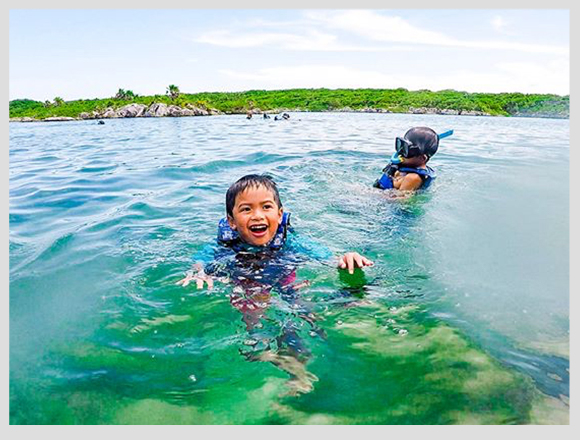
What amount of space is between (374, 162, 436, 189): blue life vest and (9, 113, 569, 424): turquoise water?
1.09 feet

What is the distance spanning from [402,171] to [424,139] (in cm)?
55

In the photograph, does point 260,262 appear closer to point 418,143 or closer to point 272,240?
point 272,240

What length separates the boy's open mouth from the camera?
11.1ft

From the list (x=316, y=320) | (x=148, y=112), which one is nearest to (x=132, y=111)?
(x=148, y=112)

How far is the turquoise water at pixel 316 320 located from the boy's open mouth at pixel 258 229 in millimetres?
483

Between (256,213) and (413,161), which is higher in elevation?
(413,161)

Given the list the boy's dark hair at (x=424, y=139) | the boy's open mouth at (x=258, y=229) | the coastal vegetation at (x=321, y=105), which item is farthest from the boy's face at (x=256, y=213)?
the coastal vegetation at (x=321, y=105)

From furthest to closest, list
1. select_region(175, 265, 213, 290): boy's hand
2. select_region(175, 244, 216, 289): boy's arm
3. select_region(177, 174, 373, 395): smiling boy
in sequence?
select_region(175, 244, 216, 289): boy's arm
select_region(175, 265, 213, 290): boy's hand
select_region(177, 174, 373, 395): smiling boy

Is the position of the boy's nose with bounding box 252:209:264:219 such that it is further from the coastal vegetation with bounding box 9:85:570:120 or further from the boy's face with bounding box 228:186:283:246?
the coastal vegetation with bounding box 9:85:570:120

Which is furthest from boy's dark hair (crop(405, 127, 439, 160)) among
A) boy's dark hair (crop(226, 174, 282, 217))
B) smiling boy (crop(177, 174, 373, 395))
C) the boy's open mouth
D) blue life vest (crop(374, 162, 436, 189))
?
the boy's open mouth

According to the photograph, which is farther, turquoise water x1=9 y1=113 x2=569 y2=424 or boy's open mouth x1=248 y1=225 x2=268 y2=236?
boy's open mouth x1=248 y1=225 x2=268 y2=236

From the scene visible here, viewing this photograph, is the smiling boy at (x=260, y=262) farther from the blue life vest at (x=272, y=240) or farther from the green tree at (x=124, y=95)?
the green tree at (x=124, y=95)

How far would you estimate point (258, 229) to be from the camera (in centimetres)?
342

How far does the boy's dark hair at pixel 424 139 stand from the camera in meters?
6.06
